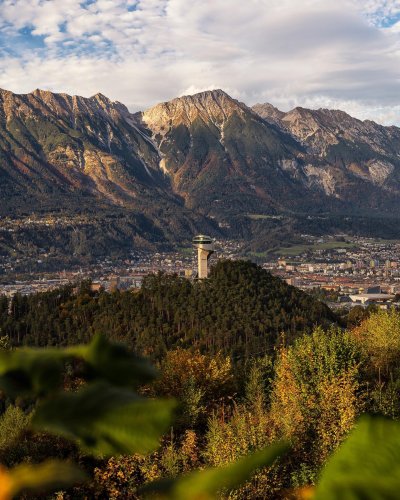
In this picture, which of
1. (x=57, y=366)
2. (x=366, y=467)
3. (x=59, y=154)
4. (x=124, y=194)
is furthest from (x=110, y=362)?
(x=59, y=154)

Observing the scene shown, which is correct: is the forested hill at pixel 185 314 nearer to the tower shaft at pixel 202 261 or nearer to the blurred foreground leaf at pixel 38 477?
the tower shaft at pixel 202 261

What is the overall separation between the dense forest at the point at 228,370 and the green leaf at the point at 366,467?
42 mm

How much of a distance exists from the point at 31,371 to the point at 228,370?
19.0m

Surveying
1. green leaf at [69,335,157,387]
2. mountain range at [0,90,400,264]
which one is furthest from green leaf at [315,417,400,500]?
mountain range at [0,90,400,264]

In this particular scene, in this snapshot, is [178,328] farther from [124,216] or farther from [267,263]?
[124,216]

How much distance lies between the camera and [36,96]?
7589 inches

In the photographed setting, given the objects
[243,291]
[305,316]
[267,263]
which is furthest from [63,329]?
[267,263]

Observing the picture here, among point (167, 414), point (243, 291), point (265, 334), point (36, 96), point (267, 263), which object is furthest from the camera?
point (36, 96)

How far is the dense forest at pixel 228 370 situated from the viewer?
1055cm

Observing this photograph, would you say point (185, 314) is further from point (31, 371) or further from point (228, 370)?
point (31, 371)

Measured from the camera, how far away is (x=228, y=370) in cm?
1914

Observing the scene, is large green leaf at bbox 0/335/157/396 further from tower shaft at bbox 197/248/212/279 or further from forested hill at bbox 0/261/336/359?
tower shaft at bbox 197/248/212/279

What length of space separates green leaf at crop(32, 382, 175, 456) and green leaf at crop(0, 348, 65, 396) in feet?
0.12

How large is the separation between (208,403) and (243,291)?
1742 centimetres
